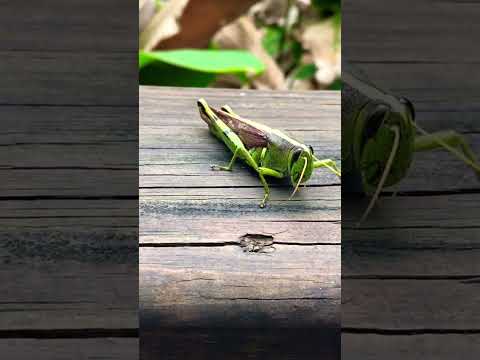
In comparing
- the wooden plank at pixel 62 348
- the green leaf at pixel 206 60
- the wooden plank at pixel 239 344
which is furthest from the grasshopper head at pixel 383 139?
the green leaf at pixel 206 60

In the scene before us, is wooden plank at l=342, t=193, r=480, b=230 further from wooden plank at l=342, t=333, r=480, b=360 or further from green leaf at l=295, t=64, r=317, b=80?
green leaf at l=295, t=64, r=317, b=80

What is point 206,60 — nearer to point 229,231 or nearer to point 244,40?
point 244,40

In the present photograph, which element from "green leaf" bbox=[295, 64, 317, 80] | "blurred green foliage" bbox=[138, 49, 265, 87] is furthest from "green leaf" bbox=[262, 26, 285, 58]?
"blurred green foliage" bbox=[138, 49, 265, 87]

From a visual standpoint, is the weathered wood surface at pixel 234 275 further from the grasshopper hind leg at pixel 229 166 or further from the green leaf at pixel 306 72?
the green leaf at pixel 306 72

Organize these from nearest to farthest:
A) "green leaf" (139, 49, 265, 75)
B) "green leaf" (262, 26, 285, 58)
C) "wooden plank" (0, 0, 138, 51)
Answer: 1. "wooden plank" (0, 0, 138, 51)
2. "green leaf" (139, 49, 265, 75)
3. "green leaf" (262, 26, 285, 58)

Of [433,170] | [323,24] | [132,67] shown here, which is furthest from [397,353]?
[323,24]

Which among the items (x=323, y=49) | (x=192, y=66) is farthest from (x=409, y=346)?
(x=323, y=49)
